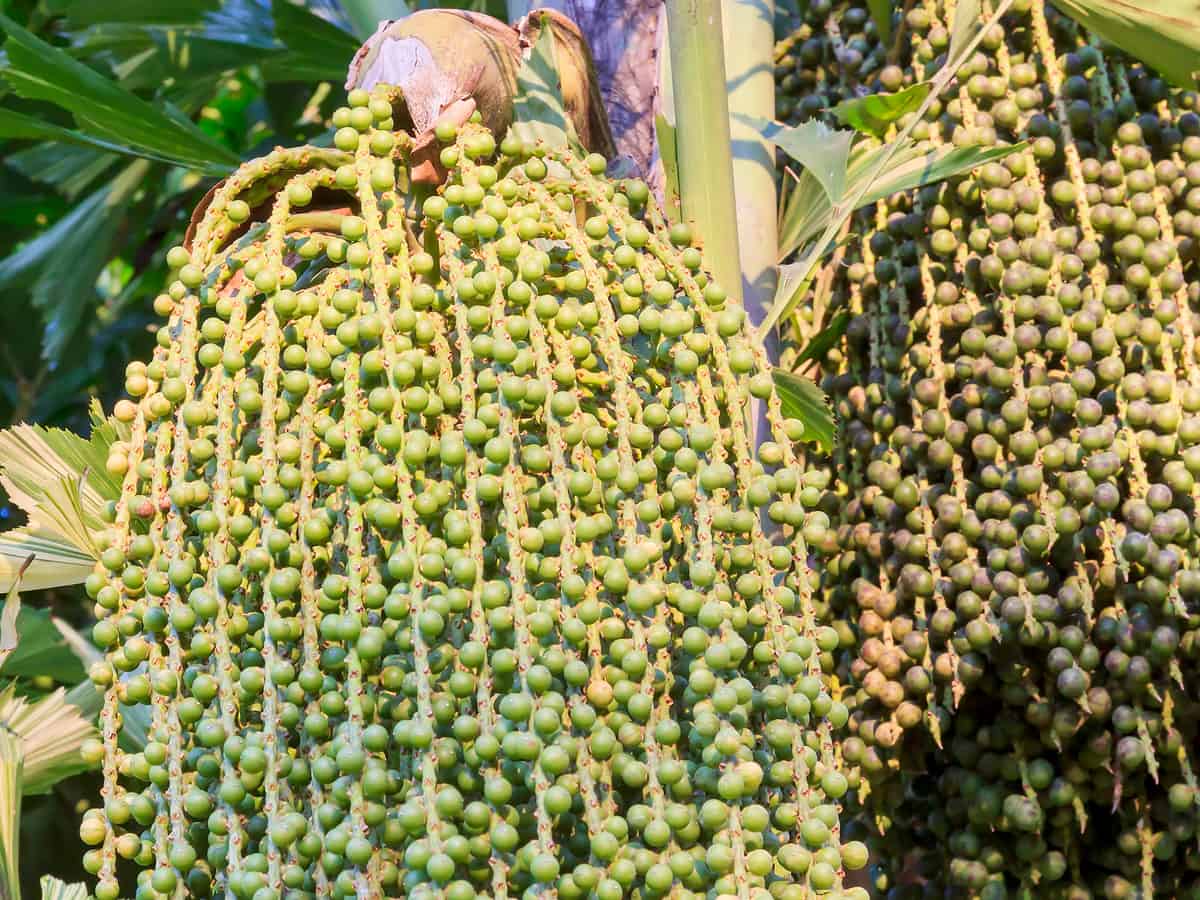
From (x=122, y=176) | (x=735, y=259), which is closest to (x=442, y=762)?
(x=735, y=259)

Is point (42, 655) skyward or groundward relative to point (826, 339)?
groundward

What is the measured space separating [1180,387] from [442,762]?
0.84m

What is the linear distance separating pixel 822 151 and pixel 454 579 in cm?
57

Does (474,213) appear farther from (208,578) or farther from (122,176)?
(122,176)

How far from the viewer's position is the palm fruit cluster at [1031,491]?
1210 millimetres

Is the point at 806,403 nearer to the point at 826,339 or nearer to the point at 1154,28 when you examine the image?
the point at 826,339

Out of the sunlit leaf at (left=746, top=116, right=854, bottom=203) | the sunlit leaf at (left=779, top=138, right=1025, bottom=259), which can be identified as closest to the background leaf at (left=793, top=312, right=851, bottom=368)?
the sunlit leaf at (left=779, top=138, right=1025, bottom=259)

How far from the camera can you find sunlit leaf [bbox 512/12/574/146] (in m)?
1.05

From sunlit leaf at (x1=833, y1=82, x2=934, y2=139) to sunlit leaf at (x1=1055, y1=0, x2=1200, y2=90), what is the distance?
0.47 ft

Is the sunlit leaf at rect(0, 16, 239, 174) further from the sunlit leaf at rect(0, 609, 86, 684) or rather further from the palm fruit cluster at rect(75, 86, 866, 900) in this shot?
the sunlit leaf at rect(0, 609, 86, 684)

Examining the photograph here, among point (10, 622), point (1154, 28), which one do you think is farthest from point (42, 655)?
point (1154, 28)

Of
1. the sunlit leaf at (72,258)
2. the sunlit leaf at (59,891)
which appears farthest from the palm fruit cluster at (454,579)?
the sunlit leaf at (72,258)

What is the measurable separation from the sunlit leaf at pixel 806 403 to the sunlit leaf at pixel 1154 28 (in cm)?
40

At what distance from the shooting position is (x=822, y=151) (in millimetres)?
1141
